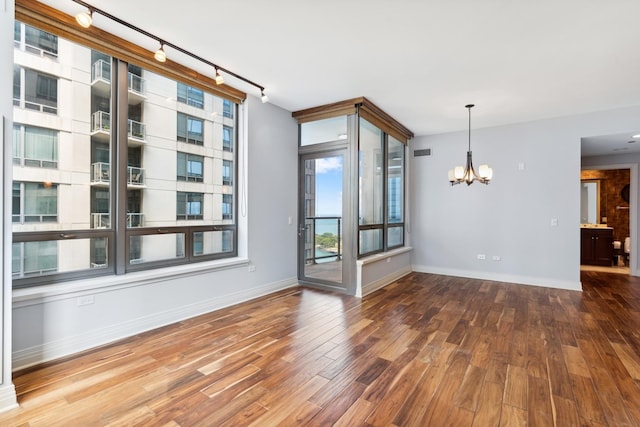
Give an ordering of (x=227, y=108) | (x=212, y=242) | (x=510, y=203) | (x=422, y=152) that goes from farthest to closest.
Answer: (x=422, y=152)
(x=510, y=203)
(x=227, y=108)
(x=212, y=242)

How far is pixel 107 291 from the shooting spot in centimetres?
283

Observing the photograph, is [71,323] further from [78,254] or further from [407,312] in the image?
[407,312]

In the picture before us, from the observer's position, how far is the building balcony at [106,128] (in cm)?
293

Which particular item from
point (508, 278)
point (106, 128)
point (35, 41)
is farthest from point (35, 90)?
point (508, 278)

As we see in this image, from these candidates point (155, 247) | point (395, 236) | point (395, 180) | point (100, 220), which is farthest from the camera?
point (395, 236)

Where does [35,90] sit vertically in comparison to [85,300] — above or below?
above

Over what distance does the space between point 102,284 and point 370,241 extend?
3765 mm

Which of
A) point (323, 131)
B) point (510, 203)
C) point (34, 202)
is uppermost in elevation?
point (323, 131)

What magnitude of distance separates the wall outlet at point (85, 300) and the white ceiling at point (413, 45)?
2.44m

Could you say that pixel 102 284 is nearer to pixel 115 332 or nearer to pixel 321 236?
pixel 115 332

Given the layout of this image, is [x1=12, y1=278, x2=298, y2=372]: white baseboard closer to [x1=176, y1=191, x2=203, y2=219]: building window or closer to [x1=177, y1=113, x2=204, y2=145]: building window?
[x1=176, y1=191, x2=203, y2=219]: building window

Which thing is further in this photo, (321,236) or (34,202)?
(321,236)

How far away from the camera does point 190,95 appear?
12.3ft

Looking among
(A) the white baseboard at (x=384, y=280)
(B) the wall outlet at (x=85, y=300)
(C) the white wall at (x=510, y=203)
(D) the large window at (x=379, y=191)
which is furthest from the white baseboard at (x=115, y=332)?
(C) the white wall at (x=510, y=203)
